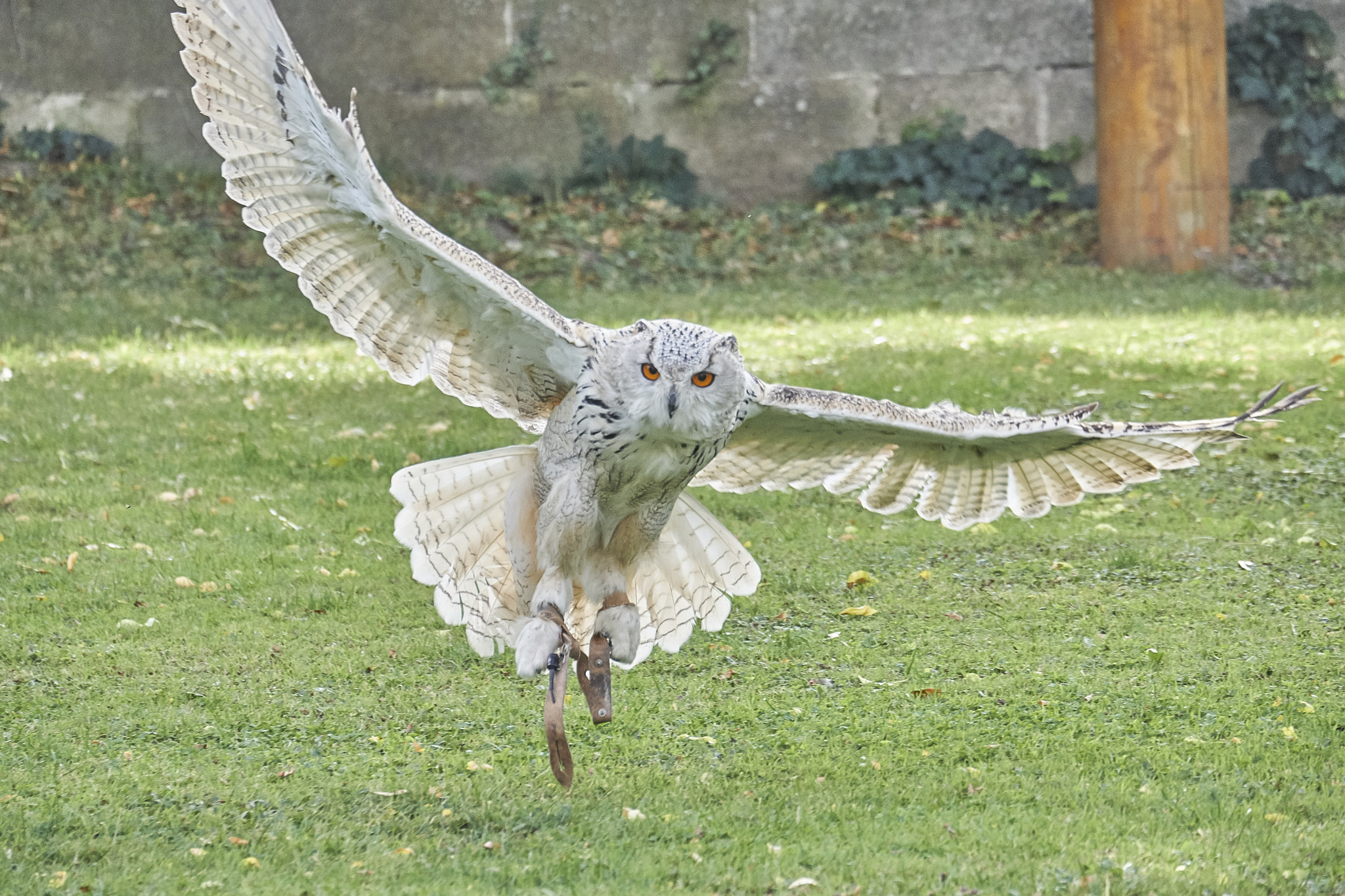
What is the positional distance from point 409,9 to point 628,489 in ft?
36.2

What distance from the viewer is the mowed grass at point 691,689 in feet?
13.8

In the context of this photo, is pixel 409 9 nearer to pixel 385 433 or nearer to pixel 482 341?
pixel 385 433

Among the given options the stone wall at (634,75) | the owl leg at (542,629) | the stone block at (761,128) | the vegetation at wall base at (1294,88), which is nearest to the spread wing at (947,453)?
the owl leg at (542,629)

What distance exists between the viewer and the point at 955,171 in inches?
569

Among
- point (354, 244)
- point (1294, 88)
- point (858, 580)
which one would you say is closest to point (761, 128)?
point (1294, 88)

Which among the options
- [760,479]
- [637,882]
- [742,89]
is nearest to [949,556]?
[760,479]

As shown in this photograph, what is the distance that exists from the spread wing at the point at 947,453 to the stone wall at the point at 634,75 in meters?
9.56

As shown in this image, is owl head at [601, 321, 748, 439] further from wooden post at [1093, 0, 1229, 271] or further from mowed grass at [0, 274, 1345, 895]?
wooden post at [1093, 0, 1229, 271]

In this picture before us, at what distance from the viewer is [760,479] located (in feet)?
18.6

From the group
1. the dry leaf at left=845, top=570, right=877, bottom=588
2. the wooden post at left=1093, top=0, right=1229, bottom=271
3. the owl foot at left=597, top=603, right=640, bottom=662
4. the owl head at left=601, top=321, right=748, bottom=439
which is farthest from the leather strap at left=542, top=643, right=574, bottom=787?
the wooden post at left=1093, top=0, right=1229, bottom=271

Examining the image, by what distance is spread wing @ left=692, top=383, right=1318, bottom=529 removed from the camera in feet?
15.7

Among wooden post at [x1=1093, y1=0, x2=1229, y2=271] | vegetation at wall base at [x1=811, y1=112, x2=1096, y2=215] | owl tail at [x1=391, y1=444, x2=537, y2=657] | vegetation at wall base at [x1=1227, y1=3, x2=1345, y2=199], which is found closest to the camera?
owl tail at [x1=391, y1=444, x2=537, y2=657]

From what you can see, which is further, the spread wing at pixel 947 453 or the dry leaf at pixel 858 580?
the dry leaf at pixel 858 580

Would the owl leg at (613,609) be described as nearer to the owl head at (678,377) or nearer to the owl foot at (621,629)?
the owl foot at (621,629)
